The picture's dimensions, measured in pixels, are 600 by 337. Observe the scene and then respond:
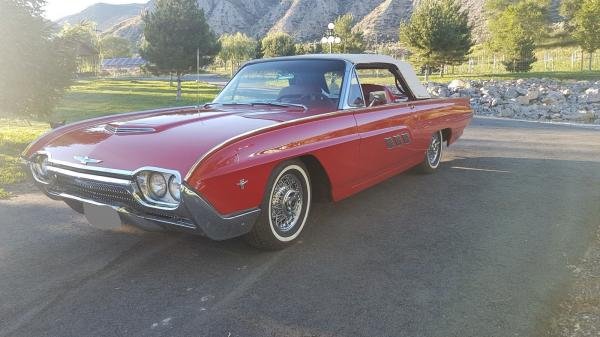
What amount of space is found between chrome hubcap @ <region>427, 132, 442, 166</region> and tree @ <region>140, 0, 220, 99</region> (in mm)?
21705

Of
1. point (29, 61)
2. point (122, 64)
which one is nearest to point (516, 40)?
point (29, 61)

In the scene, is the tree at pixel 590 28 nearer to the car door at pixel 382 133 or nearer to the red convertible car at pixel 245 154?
the car door at pixel 382 133

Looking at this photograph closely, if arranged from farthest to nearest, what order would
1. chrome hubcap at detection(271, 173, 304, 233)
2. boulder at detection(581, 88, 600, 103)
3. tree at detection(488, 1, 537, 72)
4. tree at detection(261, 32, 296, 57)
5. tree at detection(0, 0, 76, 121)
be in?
tree at detection(261, 32, 296, 57), tree at detection(488, 1, 537, 72), boulder at detection(581, 88, 600, 103), tree at detection(0, 0, 76, 121), chrome hubcap at detection(271, 173, 304, 233)

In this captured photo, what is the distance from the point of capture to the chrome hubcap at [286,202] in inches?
144

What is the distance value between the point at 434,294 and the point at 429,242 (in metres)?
0.96

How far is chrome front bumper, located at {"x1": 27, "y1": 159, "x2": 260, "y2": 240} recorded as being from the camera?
9.82 feet

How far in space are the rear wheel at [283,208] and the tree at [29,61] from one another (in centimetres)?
715

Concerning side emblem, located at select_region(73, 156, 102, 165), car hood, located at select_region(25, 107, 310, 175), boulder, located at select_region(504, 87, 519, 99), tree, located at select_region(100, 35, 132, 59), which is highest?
tree, located at select_region(100, 35, 132, 59)

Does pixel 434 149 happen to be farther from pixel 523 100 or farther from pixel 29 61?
pixel 523 100

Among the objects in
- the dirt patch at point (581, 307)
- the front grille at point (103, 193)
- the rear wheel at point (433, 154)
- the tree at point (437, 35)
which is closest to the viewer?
the dirt patch at point (581, 307)

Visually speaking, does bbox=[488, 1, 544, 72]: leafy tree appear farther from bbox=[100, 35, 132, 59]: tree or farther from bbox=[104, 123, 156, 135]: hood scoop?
bbox=[100, 35, 132, 59]: tree

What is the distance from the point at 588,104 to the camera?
16.6 m

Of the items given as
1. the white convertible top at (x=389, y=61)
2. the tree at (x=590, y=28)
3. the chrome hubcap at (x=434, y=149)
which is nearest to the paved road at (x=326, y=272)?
the chrome hubcap at (x=434, y=149)

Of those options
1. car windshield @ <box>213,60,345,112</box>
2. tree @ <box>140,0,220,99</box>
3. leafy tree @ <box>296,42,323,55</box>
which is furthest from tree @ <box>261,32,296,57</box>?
car windshield @ <box>213,60,345,112</box>
